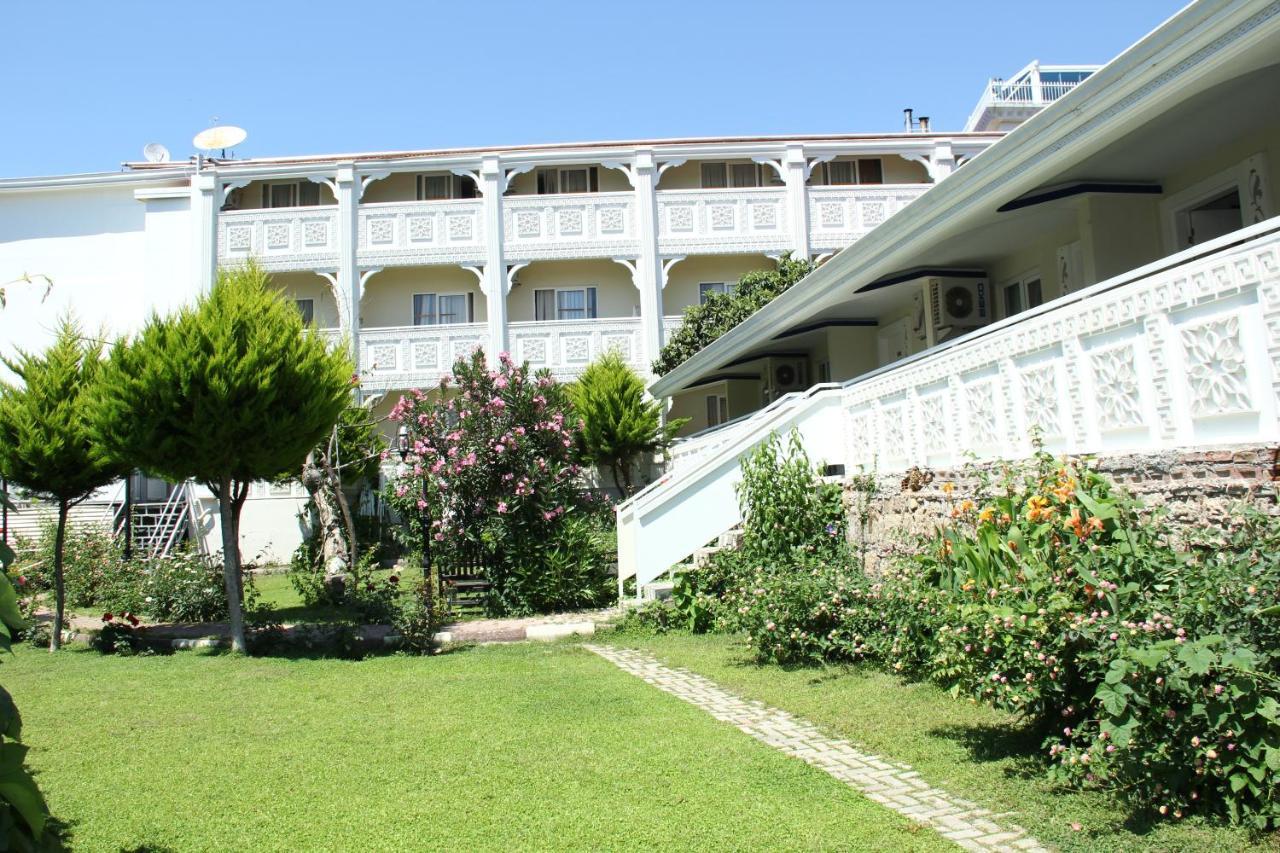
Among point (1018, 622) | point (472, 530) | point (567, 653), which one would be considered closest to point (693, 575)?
point (567, 653)

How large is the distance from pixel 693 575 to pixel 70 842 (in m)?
8.43

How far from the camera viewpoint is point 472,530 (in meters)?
14.4

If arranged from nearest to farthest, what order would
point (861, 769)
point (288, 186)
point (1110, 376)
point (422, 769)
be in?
point (861, 769) < point (422, 769) < point (1110, 376) < point (288, 186)

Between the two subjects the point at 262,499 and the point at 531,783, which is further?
the point at 262,499

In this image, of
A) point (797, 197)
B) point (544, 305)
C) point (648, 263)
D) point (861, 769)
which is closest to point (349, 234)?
point (544, 305)

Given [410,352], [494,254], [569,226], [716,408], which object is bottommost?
[716,408]

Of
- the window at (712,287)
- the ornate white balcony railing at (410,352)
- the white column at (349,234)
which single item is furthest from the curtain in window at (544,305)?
the white column at (349,234)

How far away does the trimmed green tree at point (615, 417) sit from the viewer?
24.1m

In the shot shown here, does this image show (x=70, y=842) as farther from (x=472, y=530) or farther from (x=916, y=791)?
(x=472, y=530)

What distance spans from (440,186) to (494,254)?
153 inches

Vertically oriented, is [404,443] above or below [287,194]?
below

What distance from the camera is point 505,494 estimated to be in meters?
14.3

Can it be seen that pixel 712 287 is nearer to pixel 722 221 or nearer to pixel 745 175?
pixel 722 221

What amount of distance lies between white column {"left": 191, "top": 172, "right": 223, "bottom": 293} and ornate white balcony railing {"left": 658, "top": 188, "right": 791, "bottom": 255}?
42.5ft
